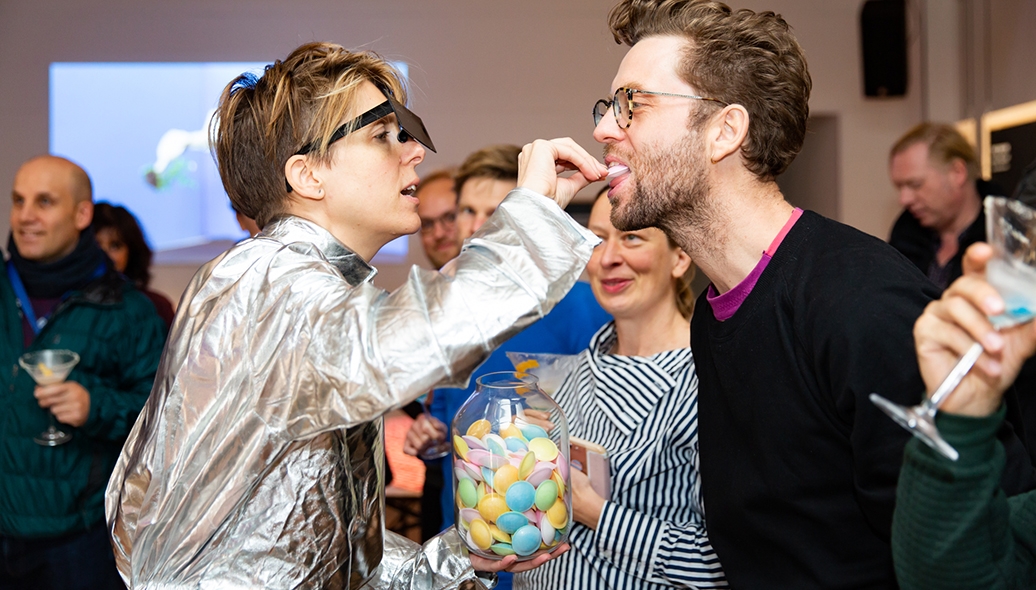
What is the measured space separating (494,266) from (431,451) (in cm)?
175

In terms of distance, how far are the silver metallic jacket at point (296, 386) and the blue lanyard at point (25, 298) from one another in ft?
5.86

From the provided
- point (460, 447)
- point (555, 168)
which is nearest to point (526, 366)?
point (460, 447)

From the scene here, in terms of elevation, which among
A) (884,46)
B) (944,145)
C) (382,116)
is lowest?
(382,116)

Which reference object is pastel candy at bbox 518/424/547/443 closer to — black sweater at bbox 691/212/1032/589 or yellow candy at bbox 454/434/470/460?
yellow candy at bbox 454/434/470/460

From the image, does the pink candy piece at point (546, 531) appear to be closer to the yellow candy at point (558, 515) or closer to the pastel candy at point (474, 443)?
the yellow candy at point (558, 515)

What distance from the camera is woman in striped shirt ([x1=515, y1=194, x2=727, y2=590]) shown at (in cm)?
180

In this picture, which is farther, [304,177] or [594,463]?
[594,463]

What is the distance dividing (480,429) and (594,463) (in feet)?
1.58

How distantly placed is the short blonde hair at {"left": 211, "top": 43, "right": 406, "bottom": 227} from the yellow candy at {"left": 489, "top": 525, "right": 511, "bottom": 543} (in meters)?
0.67

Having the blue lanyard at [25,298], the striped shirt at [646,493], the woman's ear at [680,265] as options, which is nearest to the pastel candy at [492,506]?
the striped shirt at [646,493]

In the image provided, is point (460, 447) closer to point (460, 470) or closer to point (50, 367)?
point (460, 470)

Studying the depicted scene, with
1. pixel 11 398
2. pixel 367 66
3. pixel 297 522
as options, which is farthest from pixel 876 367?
pixel 11 398

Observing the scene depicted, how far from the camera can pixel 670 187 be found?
1562mm

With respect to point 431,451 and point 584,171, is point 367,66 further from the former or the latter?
point 431,451
